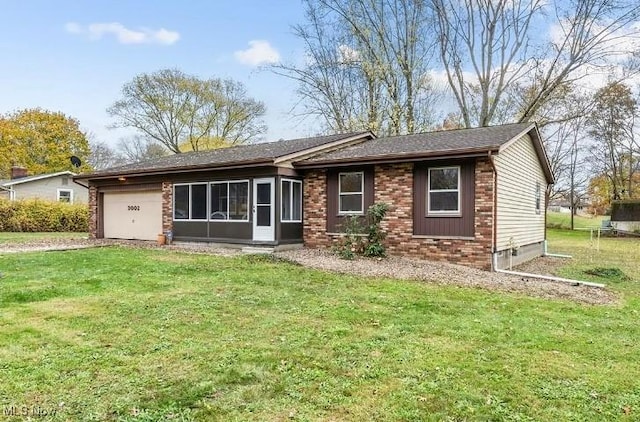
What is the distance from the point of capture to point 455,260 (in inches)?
422

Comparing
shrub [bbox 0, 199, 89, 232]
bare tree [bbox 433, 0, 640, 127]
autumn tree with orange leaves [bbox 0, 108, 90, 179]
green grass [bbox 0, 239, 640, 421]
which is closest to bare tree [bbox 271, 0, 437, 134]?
bare tree [bbox 433, 0, 640, 127]

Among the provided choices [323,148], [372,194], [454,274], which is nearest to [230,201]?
[323,148]

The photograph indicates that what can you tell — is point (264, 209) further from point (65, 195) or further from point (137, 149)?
point (137, 149)

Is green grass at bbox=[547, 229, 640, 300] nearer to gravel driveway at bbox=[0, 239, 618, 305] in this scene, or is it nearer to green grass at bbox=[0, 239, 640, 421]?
gravel driveway at bbox=[0, 239, 618, 305]

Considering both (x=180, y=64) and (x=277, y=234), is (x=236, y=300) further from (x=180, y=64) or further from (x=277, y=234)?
(x=180, y=64)

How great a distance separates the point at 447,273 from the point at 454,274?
5.6 inches

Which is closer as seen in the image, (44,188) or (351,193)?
(351,193)

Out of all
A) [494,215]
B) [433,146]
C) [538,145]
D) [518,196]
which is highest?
[538,145]

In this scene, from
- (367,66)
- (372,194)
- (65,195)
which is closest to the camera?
(372,194)

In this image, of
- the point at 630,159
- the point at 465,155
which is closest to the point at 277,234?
the point at 465,155

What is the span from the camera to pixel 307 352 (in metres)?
4.33

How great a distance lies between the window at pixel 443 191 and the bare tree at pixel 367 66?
13.3m

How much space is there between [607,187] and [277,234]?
105ft

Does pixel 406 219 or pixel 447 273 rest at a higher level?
pixel 406 219
